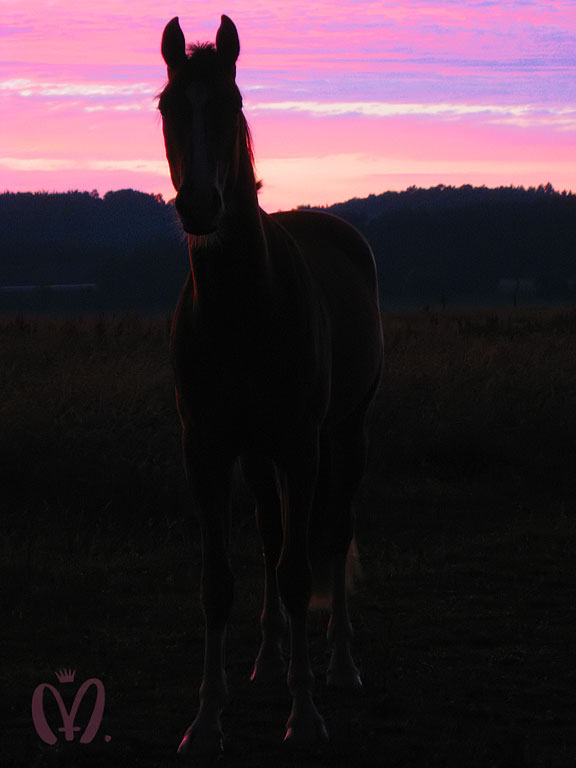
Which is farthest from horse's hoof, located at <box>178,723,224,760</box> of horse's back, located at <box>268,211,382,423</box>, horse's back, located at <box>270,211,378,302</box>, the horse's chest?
horse's back, located at <box>270,211,378,302</box>

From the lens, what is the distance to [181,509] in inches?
325

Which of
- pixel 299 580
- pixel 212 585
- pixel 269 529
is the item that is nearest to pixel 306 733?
pixel 299 580

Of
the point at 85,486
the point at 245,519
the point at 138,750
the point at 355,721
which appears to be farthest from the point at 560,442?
the point at 138,750

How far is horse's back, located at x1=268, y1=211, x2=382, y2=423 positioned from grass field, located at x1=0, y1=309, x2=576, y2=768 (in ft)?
4.76

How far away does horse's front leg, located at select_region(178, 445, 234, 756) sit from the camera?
384 centimetres

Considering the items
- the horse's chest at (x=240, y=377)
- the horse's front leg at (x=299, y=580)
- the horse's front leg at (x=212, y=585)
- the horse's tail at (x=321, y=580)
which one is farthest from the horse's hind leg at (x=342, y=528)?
the horse's chest at (x=240, y=377)

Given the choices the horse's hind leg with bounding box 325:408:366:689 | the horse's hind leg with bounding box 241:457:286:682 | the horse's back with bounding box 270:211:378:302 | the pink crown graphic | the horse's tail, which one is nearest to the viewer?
the pink crown graphic

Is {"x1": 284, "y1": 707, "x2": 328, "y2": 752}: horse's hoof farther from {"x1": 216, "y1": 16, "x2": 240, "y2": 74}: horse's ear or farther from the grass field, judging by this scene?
{"x1": 216, "y1": 16, "x2": 240, "y2": 74}: horse's ear

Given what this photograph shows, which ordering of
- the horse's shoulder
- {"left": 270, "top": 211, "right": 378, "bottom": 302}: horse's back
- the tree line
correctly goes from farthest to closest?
the tree line, the horse's shoulder, {"left": 270, "top": 211, "right": 378, "bottom": 302}: horse's back

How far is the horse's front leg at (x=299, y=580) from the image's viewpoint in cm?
393

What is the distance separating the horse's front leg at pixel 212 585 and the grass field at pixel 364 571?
0.38 feet

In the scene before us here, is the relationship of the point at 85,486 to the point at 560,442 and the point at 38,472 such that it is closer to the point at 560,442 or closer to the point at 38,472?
the point at 38,472

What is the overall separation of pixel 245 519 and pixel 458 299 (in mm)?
109671

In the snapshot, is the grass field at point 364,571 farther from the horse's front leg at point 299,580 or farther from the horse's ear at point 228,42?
the horse's ear at point 228,42
